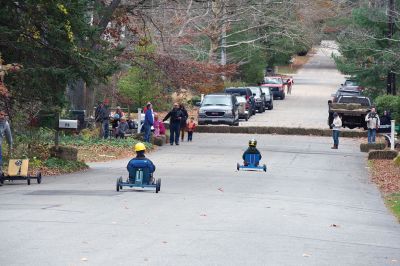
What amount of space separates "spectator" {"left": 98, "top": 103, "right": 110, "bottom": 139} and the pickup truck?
14502mm

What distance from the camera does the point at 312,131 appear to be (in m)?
50.2

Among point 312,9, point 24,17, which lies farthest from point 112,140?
point 312,9

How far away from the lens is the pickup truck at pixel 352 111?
2019 inches

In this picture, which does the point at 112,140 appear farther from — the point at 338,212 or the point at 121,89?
the point at 338,212

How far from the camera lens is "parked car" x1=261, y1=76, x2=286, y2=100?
3302 inches

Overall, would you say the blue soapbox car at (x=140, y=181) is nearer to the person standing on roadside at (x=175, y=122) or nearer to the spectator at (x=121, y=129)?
the person standing on roadside at (x=175, y=122)

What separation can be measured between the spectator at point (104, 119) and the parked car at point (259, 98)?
87.7 ft

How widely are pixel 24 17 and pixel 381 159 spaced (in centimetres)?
1664

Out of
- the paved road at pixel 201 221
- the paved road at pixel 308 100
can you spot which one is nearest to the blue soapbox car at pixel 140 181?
the paved road at pixel 201 221

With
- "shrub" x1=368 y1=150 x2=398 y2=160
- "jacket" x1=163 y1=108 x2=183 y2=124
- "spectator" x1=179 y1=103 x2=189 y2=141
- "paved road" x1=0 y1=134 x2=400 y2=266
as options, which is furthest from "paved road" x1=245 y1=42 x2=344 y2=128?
"paved road" x1=0 y1=134 x2=400 y2=266

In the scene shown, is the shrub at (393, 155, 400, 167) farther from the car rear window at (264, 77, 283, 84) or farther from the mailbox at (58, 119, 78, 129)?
the car rear window at (264, 77, 283, 84)

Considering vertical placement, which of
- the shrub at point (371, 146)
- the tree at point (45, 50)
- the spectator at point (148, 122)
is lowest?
the shrub at point (371, 146)

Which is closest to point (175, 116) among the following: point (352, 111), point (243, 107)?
point (352, 111)

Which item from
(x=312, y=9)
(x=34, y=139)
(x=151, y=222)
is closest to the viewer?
(x=151, y=222)
